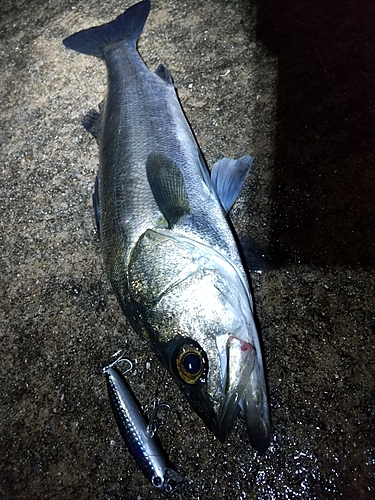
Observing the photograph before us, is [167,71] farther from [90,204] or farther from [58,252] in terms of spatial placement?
[58,252]

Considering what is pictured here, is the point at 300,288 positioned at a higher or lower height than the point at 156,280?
lower

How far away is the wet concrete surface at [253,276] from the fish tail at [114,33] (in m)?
0.20

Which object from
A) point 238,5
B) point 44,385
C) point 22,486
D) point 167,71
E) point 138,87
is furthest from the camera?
point 238,5

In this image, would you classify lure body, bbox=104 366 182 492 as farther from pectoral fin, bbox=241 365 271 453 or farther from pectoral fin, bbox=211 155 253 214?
pectoral fin, bbox=211 155 253 214

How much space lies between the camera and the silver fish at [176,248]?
178cm

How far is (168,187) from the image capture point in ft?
7.42

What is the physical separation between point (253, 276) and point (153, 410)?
104 centimetres

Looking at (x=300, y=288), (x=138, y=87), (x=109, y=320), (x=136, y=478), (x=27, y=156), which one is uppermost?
(x=138, y=87)

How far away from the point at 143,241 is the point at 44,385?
130 cm

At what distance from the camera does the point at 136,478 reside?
224cm

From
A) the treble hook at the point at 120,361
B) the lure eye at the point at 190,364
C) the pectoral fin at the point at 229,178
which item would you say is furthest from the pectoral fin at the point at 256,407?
the pectoral fin at the point at 229,178

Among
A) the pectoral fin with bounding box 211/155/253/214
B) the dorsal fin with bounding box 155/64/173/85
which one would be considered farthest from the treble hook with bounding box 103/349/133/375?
the dorsal fin with bounding box 155/64/173/85

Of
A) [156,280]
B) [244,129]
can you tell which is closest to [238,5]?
[244,129]

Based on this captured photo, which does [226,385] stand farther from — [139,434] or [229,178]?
[229,178]
